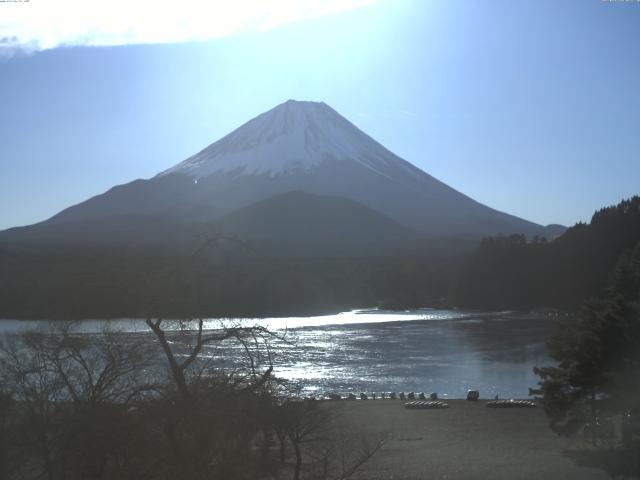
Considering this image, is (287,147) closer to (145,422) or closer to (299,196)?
(299,196)

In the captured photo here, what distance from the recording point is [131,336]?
219 inches

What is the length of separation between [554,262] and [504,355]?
24759 millimetres

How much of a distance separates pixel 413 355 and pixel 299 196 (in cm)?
4847

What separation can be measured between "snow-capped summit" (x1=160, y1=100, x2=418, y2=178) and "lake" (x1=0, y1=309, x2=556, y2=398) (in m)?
48.8

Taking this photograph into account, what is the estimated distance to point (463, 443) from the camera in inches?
481

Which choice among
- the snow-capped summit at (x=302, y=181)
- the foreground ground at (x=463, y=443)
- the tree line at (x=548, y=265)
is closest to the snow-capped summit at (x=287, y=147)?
the snow-capped summit at (x=302, y=181)

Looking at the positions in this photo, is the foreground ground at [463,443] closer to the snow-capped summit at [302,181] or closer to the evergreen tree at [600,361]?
the evergreen tree at [600,361]

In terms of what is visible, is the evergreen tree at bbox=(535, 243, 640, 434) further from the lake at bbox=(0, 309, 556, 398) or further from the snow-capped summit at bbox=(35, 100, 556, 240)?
the snow-capped summit at bbox=(35, 100, 556, 240)

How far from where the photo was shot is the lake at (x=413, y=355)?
1852cm

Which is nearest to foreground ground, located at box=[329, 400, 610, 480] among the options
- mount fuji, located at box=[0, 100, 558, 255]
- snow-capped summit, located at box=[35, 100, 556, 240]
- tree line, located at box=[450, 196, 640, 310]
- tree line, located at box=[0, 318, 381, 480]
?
tree line, located at box=[0, 318, 381, 480]

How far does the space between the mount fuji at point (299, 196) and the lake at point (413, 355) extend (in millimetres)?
21700

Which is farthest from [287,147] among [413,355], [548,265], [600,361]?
[600,361]

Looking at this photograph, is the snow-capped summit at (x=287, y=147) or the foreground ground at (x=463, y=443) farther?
the snow-capped summit at (x=287, y=147)

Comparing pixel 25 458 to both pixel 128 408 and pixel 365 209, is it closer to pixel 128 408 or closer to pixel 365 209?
pixel 128 408
